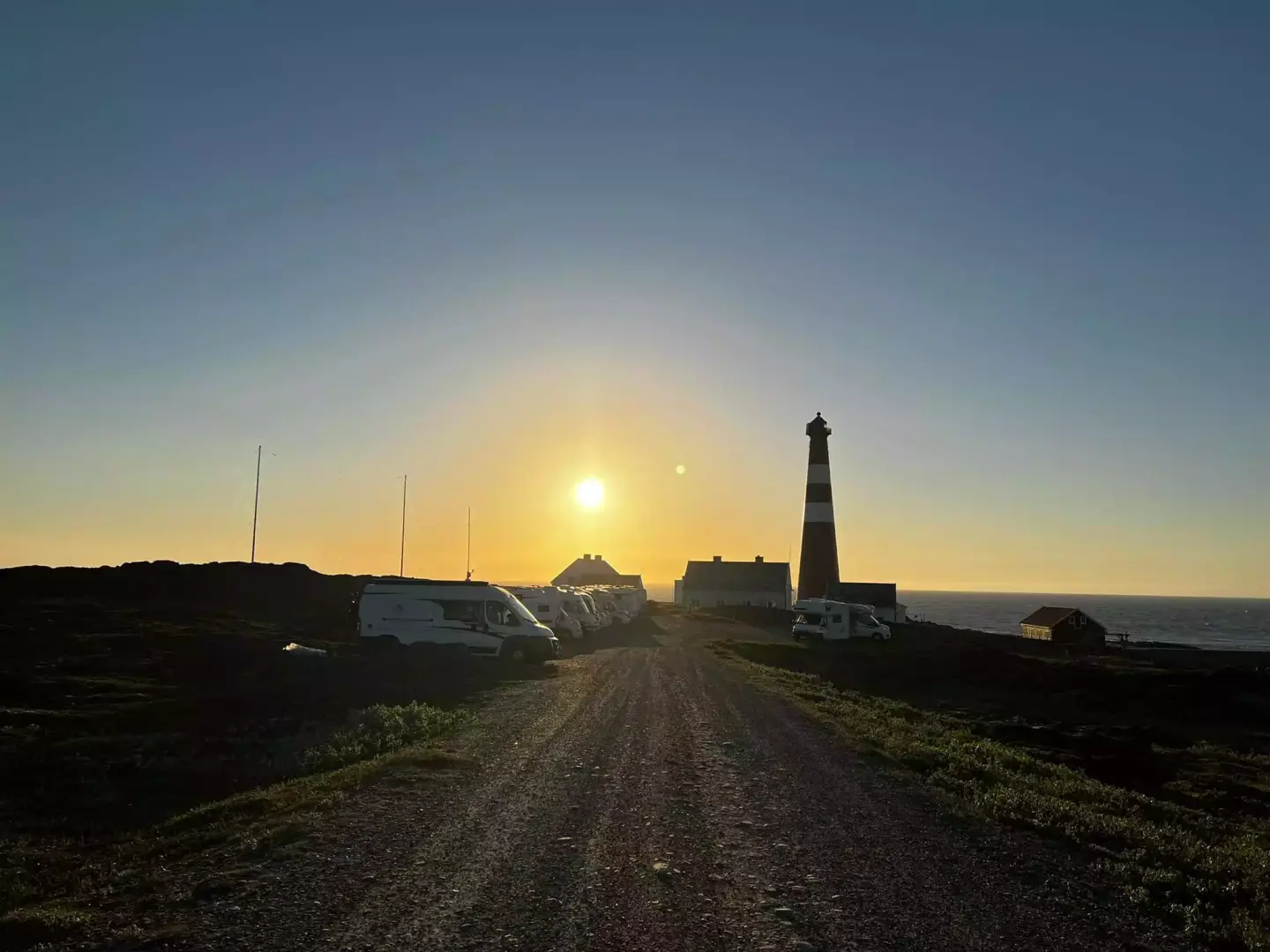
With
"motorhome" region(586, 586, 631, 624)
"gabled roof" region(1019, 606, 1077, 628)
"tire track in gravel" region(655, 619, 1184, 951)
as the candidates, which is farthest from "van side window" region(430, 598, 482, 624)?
"gabled roof" region(1019, 606, 1077, 628)

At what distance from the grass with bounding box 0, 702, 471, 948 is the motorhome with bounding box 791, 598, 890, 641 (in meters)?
45.1

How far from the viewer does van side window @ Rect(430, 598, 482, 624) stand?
103 feet

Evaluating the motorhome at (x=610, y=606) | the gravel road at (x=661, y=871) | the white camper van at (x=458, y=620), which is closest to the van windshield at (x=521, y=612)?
the white camper van at (x=458, y=620)

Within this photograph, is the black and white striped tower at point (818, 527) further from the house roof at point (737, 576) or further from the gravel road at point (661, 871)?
the gravel road at point (661, 871)

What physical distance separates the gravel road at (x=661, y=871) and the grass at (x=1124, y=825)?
507mm

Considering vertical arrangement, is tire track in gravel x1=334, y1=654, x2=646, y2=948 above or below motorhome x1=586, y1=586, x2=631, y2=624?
below

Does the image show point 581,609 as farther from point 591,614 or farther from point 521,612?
point 521,612

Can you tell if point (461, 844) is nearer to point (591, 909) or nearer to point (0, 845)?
point (591, 909)

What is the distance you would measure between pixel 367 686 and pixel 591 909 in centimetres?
1811

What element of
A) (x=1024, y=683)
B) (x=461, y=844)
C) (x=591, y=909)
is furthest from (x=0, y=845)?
(x=1024, y=683)

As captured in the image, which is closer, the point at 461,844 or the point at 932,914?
the point at 932,914

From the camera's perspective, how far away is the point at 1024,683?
1754 inches

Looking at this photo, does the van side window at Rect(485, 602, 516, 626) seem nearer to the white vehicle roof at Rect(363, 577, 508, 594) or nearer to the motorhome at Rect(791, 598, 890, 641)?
the white vehicle roof at Rect(363, 577, 508, 594)

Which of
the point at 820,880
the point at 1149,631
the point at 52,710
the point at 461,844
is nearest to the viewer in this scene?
the point at 820,880
